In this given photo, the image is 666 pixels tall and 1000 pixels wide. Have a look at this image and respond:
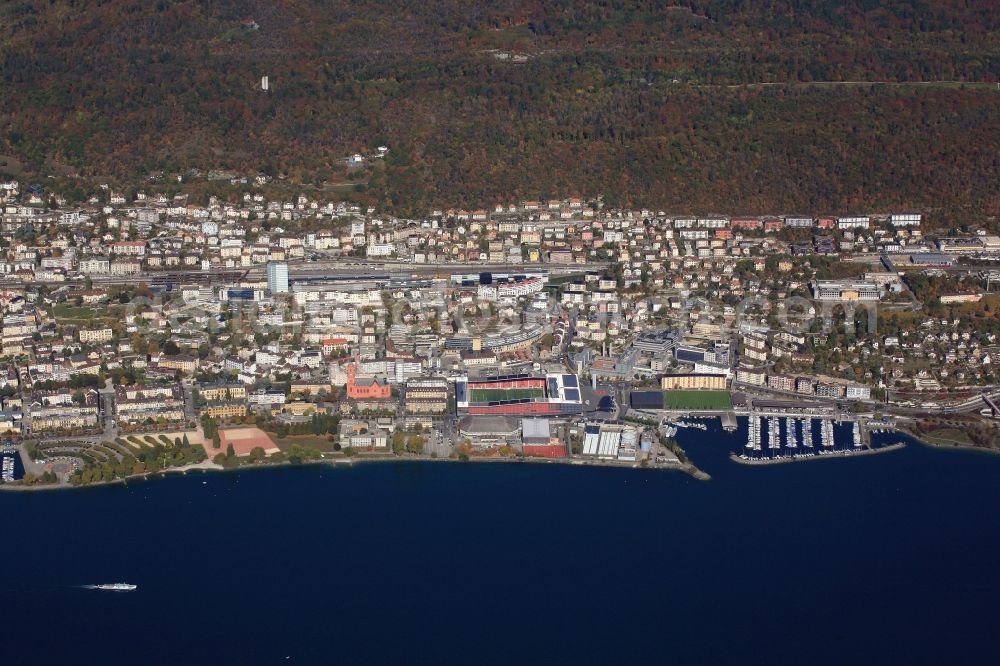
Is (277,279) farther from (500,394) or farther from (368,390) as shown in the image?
(500,394)

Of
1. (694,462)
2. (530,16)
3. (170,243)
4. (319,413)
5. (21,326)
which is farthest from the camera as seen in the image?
(530,16)

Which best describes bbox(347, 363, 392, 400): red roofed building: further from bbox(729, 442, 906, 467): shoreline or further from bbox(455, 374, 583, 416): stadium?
bbox(729, 442, 906, 467): shoreline

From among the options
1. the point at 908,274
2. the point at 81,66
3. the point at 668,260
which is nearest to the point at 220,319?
the point at 668,260

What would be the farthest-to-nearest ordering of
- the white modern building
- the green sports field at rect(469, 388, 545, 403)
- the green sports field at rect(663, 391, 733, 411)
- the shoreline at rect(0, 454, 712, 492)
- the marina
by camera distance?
the white modern building < the green sports field at rect(663, 391, 733, 411) < the green sports field at rect(469, 388, 545, 403) < the marina < the shoreline at rect(0, 454, 712, 492)

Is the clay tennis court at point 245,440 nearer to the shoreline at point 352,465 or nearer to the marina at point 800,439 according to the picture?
the shoreline at point 352,465

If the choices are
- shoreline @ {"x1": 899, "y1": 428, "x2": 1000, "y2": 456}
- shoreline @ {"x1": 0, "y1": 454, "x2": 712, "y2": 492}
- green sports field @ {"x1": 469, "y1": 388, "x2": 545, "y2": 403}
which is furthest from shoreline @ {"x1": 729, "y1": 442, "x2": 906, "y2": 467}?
green sports field @ {"x1": 469, "y1": 388, "x2": 545, "y2": 403}

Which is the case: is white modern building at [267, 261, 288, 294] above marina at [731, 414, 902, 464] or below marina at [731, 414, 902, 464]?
above

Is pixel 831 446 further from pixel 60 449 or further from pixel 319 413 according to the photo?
pixel 60 449

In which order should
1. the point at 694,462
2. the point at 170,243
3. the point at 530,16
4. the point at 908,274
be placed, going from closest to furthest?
the point at 694,462 < the point at 908,274 < the point at 170,243 < the point at 530,16
